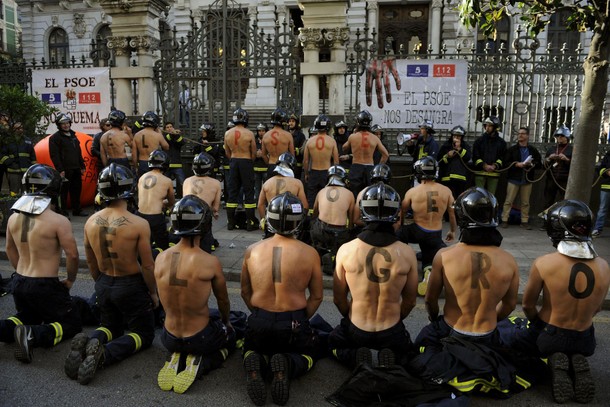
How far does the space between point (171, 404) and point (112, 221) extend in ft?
5.60

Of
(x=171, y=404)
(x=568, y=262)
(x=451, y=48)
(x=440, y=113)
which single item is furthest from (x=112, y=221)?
(x=451, y=48)

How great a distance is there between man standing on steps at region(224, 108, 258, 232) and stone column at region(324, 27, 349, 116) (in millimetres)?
2615

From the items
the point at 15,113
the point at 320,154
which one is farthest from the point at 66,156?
the point at 320,154

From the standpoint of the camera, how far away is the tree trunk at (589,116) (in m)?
6.41

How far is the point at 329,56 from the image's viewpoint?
12031 millimetres

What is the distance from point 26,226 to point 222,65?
817 centimetres

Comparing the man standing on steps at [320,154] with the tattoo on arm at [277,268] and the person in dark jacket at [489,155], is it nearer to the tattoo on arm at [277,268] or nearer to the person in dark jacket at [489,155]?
the person in dark jacket at [489,155]

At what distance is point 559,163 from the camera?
9.80 meters

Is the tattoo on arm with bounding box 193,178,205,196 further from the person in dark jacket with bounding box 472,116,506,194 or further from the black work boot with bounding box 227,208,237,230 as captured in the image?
the person in dark jacket with bounding box 472,116,506,194

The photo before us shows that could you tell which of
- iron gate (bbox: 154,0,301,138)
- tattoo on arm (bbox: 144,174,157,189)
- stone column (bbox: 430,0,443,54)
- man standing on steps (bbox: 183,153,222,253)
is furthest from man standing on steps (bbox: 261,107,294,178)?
stone column (bbox: 430,0,443,54)

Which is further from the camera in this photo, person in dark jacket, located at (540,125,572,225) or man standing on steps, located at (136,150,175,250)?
person in dark jacket, located at (540,125,572,225)

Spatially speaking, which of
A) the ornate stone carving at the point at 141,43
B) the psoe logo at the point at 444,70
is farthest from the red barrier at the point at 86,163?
the psoe logo at the point at 444,70

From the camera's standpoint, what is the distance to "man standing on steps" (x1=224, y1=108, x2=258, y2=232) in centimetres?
948

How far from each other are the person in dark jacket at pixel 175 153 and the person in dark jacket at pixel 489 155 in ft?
19.7
